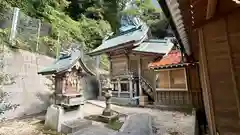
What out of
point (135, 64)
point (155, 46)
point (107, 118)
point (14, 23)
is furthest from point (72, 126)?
point (155, 46)

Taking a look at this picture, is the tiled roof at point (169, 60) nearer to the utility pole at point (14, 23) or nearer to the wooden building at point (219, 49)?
the wooden building at point (219, 49)

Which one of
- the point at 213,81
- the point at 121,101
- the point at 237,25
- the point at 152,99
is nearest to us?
the point at 237,25

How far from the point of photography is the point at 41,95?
11750 mm

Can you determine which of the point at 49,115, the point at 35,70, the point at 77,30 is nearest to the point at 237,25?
the point at 49,115

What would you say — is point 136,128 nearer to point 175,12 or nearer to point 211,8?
point 175,12

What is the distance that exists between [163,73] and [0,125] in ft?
33.9

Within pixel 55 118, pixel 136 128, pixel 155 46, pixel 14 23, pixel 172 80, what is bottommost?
pixel 136 128

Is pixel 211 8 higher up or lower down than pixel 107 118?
higher up

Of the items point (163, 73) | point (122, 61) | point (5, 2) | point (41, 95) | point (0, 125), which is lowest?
point (0, 125)

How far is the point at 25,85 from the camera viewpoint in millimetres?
10953

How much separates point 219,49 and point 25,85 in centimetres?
1162

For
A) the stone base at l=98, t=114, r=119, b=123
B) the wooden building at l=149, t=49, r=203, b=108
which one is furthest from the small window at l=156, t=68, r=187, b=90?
the stone base at l=98, t=114, r=119, b=123

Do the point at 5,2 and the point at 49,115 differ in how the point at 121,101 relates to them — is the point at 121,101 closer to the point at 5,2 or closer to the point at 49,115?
the point at 49,115

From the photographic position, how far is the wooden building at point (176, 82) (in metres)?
9.93
